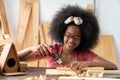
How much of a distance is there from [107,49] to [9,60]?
4.81 ft

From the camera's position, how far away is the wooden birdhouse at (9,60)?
130 cm

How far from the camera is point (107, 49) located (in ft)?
8.41

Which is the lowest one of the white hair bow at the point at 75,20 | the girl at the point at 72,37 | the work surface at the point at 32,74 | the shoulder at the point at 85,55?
the work surface at the point at 32,74

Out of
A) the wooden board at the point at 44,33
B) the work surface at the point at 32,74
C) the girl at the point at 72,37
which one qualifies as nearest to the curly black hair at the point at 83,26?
the girl at the point at 72,37

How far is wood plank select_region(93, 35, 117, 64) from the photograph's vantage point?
255cm

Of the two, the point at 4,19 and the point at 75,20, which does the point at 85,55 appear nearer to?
the point at 75,20

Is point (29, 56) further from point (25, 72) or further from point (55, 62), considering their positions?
point (25, 72)

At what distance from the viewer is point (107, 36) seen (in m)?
2.59

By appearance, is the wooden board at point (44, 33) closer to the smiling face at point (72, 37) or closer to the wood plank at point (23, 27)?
the wood plank at point (23, 27)

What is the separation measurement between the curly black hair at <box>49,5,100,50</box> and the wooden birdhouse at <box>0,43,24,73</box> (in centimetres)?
51

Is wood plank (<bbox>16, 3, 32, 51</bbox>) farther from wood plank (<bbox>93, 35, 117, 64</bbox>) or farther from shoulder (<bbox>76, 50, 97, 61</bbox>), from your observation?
shoulder (<bbox>76, 50, 97, 61</bbox>)

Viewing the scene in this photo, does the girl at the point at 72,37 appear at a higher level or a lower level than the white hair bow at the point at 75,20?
lower

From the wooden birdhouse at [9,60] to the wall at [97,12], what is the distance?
4.05 feet

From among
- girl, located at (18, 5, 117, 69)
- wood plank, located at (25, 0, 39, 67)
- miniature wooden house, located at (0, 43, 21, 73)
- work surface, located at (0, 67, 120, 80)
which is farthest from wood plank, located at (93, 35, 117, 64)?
miniature wooden house, located at (0, 43, 21, 73)
